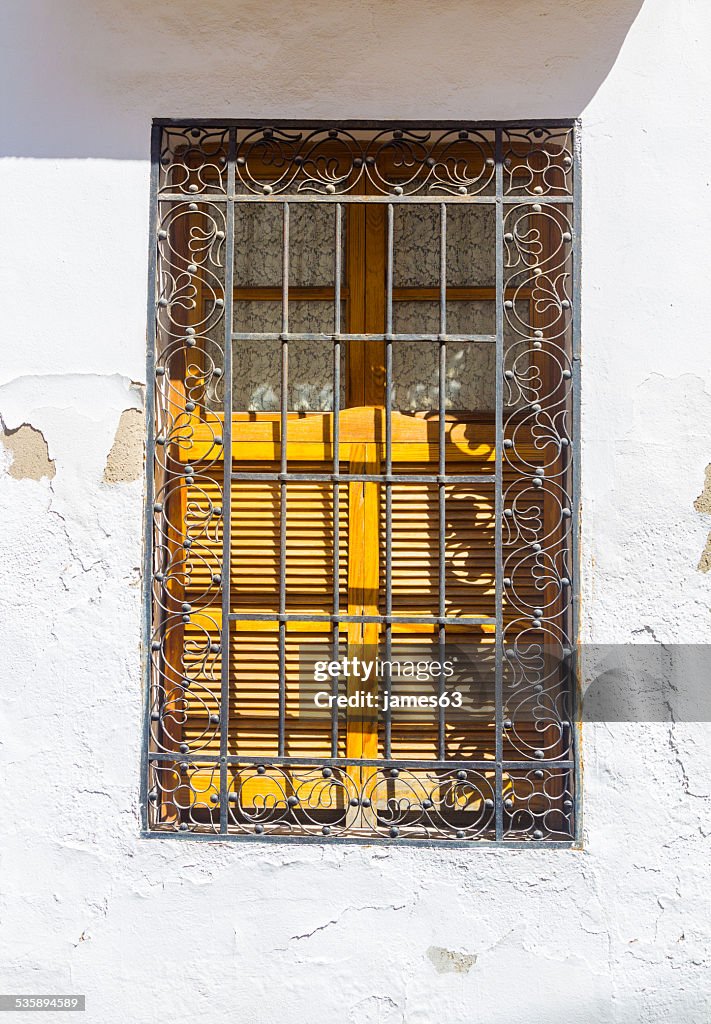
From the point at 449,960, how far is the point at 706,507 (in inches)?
60.3

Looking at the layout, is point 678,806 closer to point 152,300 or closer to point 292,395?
point 292,395

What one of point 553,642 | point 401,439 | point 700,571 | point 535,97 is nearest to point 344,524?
point 401,439

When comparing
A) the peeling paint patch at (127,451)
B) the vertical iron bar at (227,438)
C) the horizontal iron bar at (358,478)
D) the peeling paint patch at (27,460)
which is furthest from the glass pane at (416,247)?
the peeling paint patch at (27,460)

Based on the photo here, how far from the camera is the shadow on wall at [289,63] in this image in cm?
245

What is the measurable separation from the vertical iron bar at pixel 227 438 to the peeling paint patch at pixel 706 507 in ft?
4.66

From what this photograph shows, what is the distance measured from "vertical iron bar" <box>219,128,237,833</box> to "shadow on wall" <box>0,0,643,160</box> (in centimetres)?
24

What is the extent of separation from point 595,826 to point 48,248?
241cm

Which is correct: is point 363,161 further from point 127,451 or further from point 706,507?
point 706,507

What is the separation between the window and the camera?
94.5 inches

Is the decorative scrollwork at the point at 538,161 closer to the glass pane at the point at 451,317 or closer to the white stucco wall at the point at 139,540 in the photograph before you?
the white stucco wall at the point at 139,540

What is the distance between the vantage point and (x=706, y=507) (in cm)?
239

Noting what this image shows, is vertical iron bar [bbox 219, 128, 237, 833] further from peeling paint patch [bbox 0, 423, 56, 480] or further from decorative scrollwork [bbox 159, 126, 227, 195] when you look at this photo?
peeling paint patch [bbox 0, 423, 56, 480]

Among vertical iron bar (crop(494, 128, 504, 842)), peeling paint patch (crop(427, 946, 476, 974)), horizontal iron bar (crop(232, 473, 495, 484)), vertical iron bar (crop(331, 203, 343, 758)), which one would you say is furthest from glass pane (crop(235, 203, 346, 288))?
peeling paint patch (crop(427, 946, 476, 974))

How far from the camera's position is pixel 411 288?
260cm
